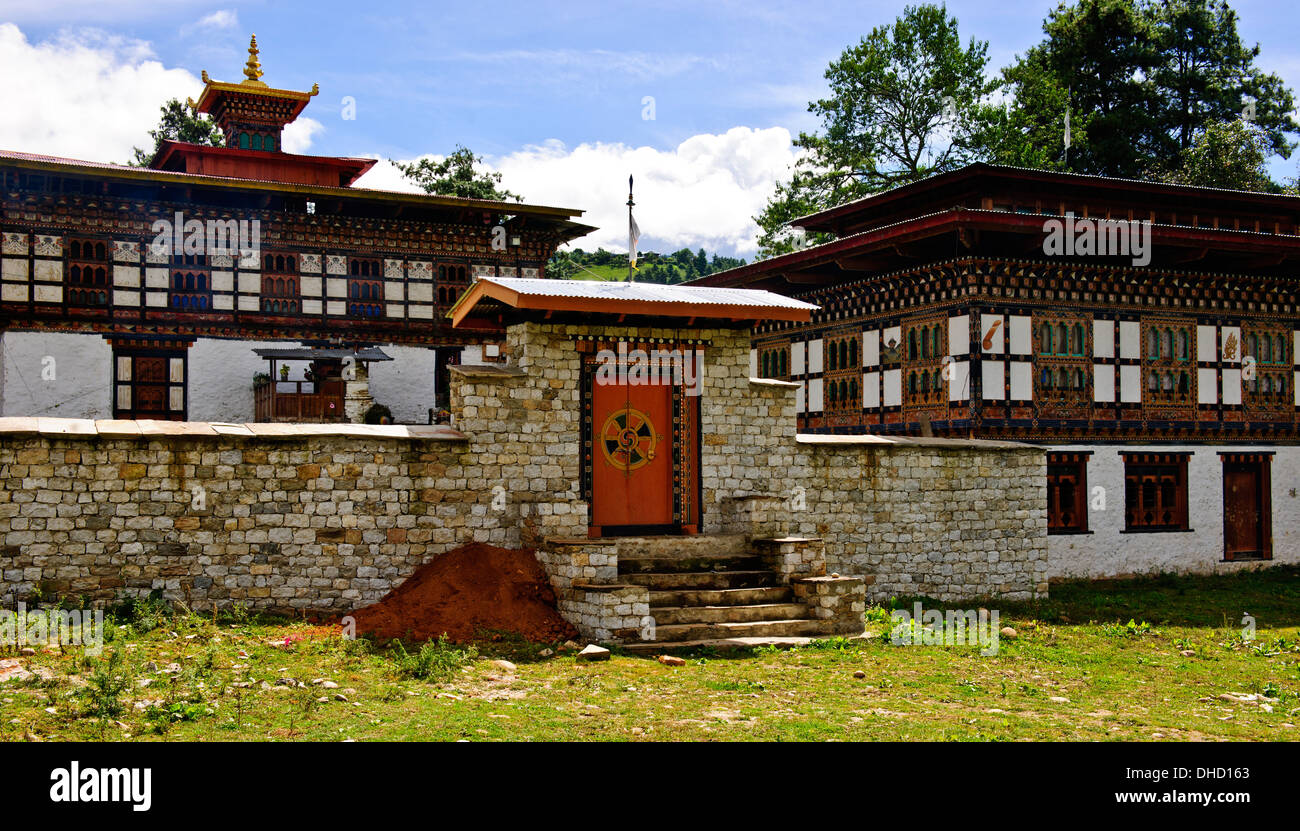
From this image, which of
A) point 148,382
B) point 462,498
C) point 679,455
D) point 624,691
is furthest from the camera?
point 148,382

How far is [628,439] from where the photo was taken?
1562 centimetres

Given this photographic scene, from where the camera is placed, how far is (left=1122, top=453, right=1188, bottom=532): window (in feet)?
71.4

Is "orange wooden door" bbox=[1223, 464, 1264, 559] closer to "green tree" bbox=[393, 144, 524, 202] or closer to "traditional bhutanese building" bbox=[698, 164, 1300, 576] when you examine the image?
"traditional bhutanese building" bbox=[698, 164, 1300, 576]

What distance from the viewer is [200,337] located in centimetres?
2628

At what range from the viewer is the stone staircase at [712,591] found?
13.6m

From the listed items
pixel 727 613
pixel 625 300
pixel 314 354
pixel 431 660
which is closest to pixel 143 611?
pixel 431 660

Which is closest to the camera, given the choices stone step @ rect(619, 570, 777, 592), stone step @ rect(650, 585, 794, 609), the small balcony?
stone step @ rect(650, 585, 794, 609)

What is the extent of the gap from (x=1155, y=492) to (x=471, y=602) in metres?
15.0

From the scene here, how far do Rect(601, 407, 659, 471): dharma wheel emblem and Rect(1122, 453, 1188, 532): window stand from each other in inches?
437

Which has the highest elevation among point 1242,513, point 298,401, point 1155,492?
point 298,401

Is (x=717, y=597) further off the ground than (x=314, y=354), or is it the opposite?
(x=314, y=354)

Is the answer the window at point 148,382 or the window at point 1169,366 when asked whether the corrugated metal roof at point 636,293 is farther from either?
the window at point 148,382

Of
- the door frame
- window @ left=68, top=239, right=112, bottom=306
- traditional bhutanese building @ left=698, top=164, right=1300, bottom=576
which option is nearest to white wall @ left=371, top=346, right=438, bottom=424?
window @ left=68, top=239, right=112, bottom=306

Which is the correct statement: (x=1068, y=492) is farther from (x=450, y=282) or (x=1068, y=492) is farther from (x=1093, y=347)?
(x=450, y=282)
